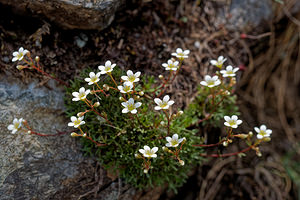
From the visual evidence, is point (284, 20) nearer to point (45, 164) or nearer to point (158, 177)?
point (158, 177)

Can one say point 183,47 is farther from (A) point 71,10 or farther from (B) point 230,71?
(A) point 71,10

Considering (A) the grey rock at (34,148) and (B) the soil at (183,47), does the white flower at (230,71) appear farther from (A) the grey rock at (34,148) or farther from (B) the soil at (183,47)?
(A) the grey rock at (34,148)

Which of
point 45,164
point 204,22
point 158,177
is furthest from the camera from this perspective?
point 204,22

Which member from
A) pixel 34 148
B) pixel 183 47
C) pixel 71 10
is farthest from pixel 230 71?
pixel 34 148

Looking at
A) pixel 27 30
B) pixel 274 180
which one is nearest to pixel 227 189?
pixel 274 180

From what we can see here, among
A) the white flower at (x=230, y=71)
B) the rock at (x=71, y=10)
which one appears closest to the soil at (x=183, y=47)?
the rock at (x=71, y=10)

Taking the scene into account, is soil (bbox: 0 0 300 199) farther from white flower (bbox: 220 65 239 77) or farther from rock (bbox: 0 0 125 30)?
white flower (bbox: 220 65 239 77)
